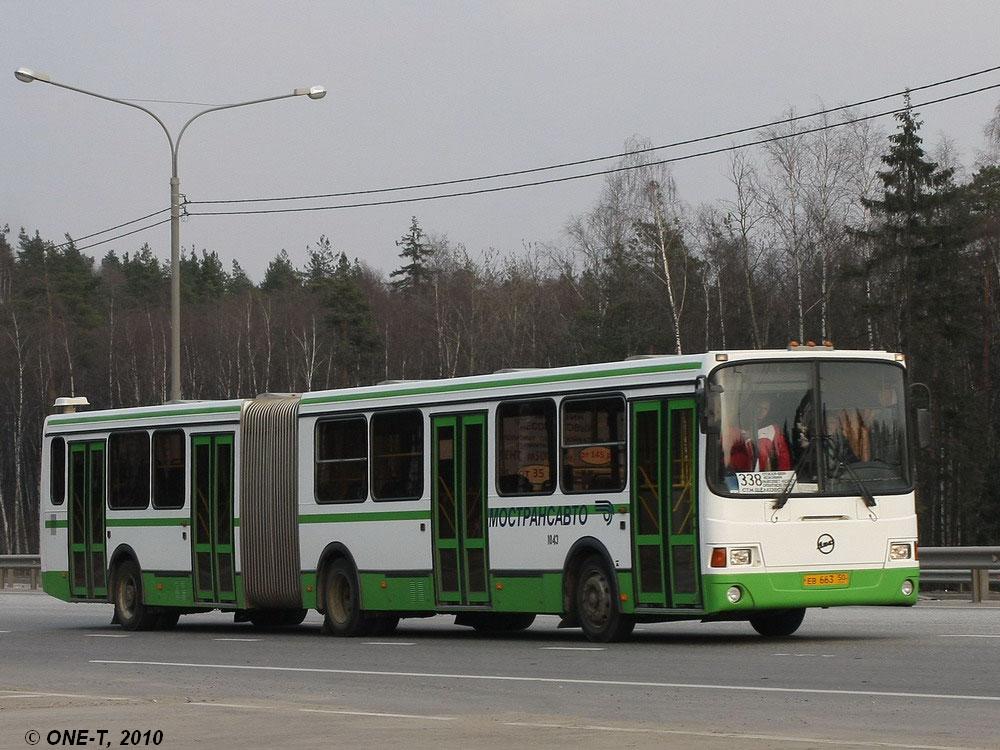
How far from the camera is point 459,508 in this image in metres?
20.5

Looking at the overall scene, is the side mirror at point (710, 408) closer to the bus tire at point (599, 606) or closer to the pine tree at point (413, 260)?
the bus tire at point (599, 606)

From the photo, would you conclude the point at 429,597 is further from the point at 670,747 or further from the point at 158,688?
the point at 670,747

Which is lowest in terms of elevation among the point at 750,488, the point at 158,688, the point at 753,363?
the point at 158,688

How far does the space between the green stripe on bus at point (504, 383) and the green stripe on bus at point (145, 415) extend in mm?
1509

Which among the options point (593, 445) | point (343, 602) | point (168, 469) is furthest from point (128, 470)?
point (593, 445)

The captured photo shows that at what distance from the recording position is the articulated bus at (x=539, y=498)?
17.7 meters

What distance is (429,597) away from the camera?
68.6ft

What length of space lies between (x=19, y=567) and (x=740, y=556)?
98.9 feet

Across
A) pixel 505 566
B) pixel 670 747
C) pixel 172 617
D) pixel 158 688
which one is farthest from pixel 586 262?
pixel 670 747

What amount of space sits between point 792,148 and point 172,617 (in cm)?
4030

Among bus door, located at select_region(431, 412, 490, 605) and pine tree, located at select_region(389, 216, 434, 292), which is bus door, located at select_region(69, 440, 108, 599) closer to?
bus door, located at select_region(431, 412, 490, 605)

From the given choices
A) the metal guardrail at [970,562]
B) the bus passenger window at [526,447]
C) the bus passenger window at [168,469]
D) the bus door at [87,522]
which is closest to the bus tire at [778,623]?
the bus passenger window at [526,447]

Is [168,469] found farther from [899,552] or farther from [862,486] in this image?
[899,552]

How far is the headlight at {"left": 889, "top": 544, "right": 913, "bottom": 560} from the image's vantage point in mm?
18125
